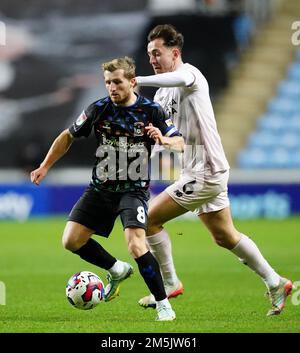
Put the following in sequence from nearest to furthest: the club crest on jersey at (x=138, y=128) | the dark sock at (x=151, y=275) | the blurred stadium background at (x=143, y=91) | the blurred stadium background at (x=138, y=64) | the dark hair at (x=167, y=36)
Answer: the dark sock at (x=151, y=275) → the club crest on jersey at (x=138, y=128) → the dark hair at (x=167, y=36) → the blurred stadium background at (x=143, y=91) → the blurred stadium background at (x=138, y=64)

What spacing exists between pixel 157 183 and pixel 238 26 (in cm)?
683

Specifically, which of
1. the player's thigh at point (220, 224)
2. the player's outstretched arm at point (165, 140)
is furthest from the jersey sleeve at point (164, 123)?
the player's thigh at point (220, 224)

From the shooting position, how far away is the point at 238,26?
25375 mm

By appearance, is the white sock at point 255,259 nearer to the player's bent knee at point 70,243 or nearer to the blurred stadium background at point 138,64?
the player's bent knee at point 70,243

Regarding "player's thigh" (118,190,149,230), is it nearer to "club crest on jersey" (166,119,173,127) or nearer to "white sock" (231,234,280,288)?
"club crest on jersey" (166,119,173,127)

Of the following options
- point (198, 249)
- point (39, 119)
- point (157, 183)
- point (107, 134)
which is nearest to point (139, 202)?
point (107, 134)

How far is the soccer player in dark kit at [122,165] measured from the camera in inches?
292

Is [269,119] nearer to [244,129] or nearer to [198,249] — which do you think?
[244,129]

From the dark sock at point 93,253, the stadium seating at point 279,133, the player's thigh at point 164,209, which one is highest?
the player's thigh at point 164,209

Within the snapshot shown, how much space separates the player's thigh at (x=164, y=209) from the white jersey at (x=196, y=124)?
30 centimetres

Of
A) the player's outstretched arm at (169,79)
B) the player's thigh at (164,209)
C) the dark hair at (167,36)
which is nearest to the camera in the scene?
the player's outstretched arm at (169,79)

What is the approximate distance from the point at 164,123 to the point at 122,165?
1.57ft

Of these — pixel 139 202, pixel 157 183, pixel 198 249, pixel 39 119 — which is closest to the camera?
pixel 139 202
